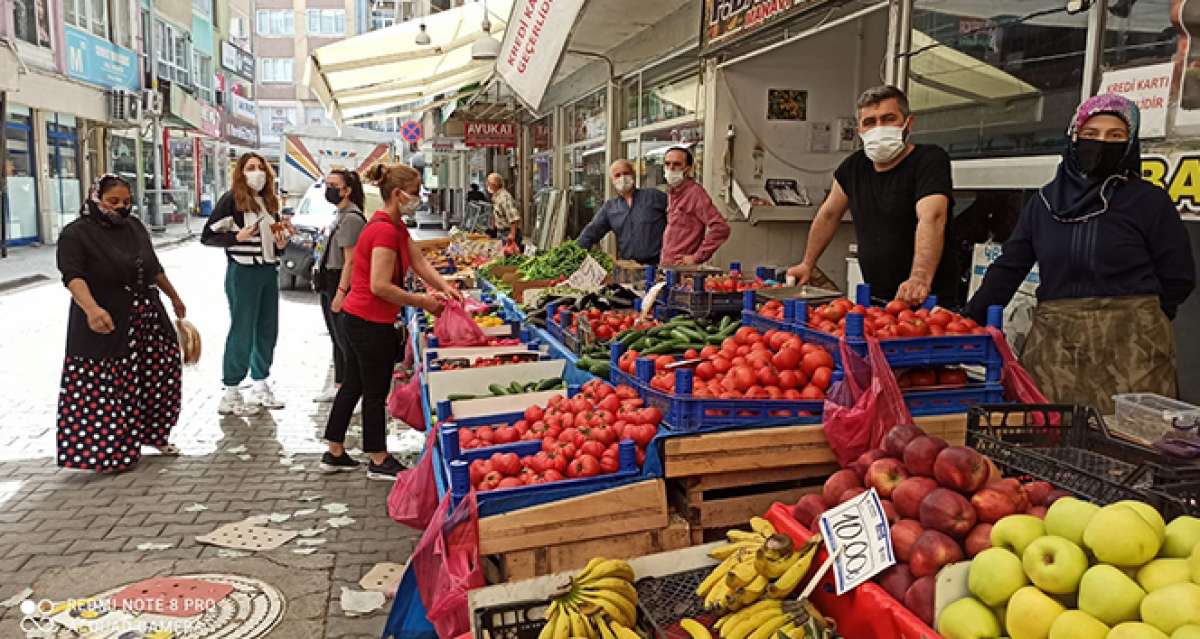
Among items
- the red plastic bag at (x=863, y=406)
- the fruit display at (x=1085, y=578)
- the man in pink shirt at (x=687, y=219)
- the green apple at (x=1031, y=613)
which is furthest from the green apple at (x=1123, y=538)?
the man in pink shirt at (x=687, y=219)

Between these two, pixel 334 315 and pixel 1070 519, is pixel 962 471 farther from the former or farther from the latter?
pixel 334 315

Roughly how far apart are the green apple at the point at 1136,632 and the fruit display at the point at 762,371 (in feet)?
5.53

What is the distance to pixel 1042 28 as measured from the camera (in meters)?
5.56

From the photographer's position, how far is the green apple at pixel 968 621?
1826 mm

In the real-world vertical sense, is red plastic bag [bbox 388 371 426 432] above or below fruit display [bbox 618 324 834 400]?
below

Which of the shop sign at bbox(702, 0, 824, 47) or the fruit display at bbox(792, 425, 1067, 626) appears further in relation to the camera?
the shop sign at bbox(702, 0, 824, 47)

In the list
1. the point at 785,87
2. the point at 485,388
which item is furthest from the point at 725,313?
the point at 785,87

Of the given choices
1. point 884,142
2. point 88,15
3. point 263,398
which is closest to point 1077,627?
point 884,142

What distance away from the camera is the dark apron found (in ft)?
11.7

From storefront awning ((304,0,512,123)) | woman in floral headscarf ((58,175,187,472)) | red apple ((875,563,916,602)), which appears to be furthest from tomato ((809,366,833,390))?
storefront awning ((304,0,512,123))

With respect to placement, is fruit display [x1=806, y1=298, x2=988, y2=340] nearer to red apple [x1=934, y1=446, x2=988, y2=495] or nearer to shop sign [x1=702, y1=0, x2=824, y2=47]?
red apple [x1=934, y1=446, x2=988, y2=495]

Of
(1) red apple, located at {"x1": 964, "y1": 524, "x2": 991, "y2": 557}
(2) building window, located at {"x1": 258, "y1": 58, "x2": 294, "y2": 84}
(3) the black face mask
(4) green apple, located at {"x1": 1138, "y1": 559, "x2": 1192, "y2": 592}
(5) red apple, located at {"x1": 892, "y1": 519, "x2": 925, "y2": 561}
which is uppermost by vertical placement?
(2) building window, located at {"x1": 258, "y1": 58, "x2": 294, "y2": 84}

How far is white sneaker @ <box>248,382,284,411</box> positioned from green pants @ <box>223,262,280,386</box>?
83 millimetres

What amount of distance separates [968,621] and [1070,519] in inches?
11.9
